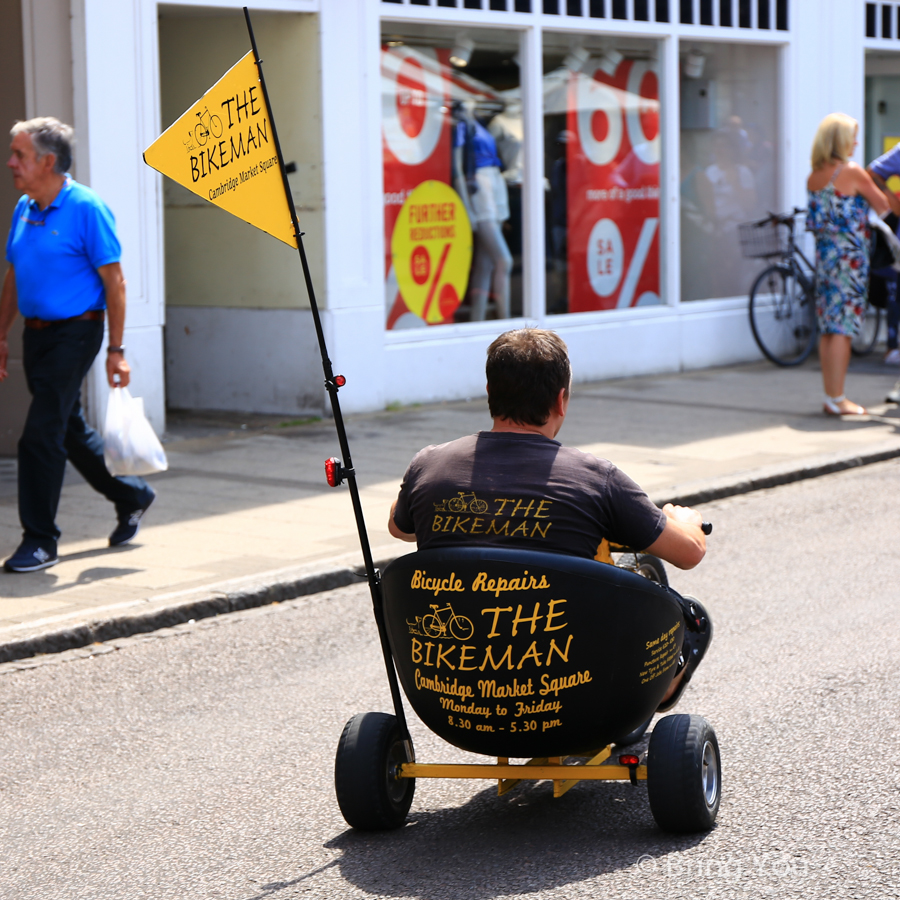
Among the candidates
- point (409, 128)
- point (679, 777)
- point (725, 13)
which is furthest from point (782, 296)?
point (679, 777)

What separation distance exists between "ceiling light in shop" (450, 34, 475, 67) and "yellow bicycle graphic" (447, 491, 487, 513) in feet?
30.4

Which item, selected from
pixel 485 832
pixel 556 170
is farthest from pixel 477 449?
pixel 556 170

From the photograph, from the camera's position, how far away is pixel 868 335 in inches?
636

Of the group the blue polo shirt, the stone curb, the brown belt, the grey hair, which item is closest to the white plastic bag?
the brown belt

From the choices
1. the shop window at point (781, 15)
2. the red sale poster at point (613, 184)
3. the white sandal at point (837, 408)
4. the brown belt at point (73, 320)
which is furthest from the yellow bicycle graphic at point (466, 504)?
the shop window at point (781, 15)

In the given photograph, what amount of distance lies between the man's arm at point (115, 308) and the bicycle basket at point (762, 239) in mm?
9285

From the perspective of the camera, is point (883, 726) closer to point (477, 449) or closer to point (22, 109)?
point (477, 449)

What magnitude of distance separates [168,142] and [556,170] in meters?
9.59

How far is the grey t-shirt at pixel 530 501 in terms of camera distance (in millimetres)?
3635

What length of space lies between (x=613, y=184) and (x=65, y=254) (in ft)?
25.6

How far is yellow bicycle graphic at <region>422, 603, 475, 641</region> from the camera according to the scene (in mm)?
3605

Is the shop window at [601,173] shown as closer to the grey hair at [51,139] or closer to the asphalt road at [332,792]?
the grey hair at [51,139]

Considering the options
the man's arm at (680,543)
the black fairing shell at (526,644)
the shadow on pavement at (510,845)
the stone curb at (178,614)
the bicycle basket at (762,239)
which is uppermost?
the bicycle basket at (762,239)

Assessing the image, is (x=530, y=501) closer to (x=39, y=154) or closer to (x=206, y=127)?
(x=206, y=127)
